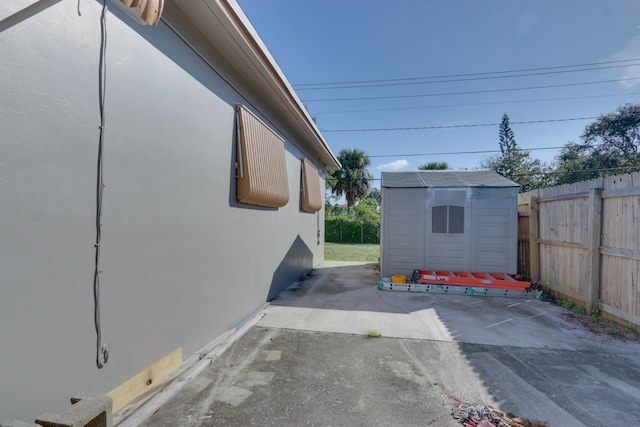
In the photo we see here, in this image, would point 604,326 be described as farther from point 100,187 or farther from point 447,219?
point 100,187

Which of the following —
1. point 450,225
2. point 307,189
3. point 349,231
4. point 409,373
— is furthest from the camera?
point 349,231

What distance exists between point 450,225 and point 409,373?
467 centimetres

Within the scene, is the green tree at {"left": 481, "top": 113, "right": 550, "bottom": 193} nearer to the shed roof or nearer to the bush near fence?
the bush near fence

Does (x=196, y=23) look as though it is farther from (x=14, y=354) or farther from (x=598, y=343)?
(x=598, y=343)

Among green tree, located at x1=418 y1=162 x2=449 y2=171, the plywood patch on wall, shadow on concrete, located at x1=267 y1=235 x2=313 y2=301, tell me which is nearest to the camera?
the plywood patch on wall

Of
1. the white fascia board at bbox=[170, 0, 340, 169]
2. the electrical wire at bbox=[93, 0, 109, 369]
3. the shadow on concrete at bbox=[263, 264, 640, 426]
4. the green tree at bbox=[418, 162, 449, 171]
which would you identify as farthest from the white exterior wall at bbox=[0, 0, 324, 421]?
the green tree at bbox=[418, 162, 449, 171]

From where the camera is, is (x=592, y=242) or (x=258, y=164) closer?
(x=258, y=164)

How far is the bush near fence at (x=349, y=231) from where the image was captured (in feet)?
57.3

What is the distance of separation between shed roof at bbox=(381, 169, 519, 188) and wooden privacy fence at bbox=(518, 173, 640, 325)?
37.3 inches

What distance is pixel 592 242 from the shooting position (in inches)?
167

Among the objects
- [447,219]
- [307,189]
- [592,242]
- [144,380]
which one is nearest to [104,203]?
[144,380]

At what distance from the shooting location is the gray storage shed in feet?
20.7

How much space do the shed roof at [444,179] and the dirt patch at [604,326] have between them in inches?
119

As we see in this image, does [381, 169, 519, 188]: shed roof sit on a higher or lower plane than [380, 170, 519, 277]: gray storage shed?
higher
